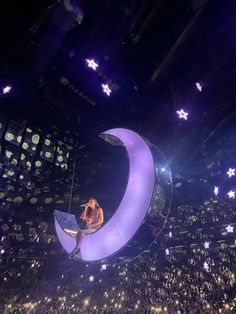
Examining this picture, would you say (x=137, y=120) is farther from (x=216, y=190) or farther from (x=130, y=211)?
(x=130, y=211)

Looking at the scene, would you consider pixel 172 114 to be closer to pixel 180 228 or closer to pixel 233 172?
pixel 233 172

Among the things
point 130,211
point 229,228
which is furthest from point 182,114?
point 130,211

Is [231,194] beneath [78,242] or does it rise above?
above

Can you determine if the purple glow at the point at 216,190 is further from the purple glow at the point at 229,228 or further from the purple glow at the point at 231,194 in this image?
the purple glow at the point at 229,228

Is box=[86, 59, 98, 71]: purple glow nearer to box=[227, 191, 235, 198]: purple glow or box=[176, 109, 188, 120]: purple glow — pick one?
box=[176, 109, 188, 120]: purple glow

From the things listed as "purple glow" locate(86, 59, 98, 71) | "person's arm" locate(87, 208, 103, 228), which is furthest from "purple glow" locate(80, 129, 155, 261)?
"purple glow" locate(86, 59, 98, 71)

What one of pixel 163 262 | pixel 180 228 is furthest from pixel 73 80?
pixel 163 262

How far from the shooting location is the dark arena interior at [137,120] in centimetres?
320

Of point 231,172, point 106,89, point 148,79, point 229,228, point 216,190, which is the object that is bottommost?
point 229,228

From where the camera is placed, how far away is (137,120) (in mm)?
4219

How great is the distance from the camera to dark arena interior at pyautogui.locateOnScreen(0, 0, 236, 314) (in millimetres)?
3199

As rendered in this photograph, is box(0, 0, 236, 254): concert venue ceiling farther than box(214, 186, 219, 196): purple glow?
No

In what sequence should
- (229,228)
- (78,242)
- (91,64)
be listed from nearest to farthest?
(78,242) → (91,64) → (229,228)

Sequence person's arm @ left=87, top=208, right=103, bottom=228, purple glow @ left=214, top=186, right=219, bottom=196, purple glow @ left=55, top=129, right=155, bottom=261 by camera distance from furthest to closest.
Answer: purple glow @ left=214, top=186, right=219, bottom=196, person's arm @ left=87, top=208, right=103, bottom=228, purple glow @ left=55, top=129, right=155, bottom=261
